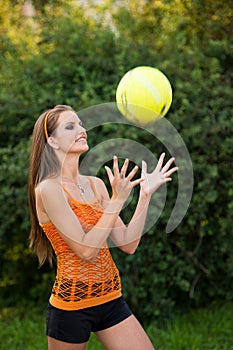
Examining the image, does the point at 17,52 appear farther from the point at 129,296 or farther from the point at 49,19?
the point at 129,296

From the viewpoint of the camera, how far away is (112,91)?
16.6ft

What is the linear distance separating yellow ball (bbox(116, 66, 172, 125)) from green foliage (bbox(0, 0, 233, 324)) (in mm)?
1347

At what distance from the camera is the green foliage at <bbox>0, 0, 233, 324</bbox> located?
4.86 m

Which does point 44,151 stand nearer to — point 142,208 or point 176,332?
point 142,208

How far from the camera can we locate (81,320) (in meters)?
2.81

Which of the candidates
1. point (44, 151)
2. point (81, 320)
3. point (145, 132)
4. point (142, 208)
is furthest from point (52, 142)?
point (145, 132)

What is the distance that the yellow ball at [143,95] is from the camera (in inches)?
127

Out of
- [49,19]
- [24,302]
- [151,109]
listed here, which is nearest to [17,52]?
[49,19]

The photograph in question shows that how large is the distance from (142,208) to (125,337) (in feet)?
2.09

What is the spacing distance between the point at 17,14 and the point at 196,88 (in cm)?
462

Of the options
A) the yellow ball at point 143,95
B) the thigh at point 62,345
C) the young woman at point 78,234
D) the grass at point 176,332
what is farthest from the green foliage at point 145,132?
the thigh at point 62,345

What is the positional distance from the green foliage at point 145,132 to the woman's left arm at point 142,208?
64.1 inches

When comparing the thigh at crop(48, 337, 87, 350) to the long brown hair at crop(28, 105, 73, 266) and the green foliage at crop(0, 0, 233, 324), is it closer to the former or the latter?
the long brown hair at crop(28, 105, 73, 266)

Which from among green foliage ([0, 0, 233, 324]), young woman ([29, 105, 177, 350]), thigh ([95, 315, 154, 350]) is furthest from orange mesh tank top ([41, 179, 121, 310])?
green foliage ([0, 0, 233, 324])
